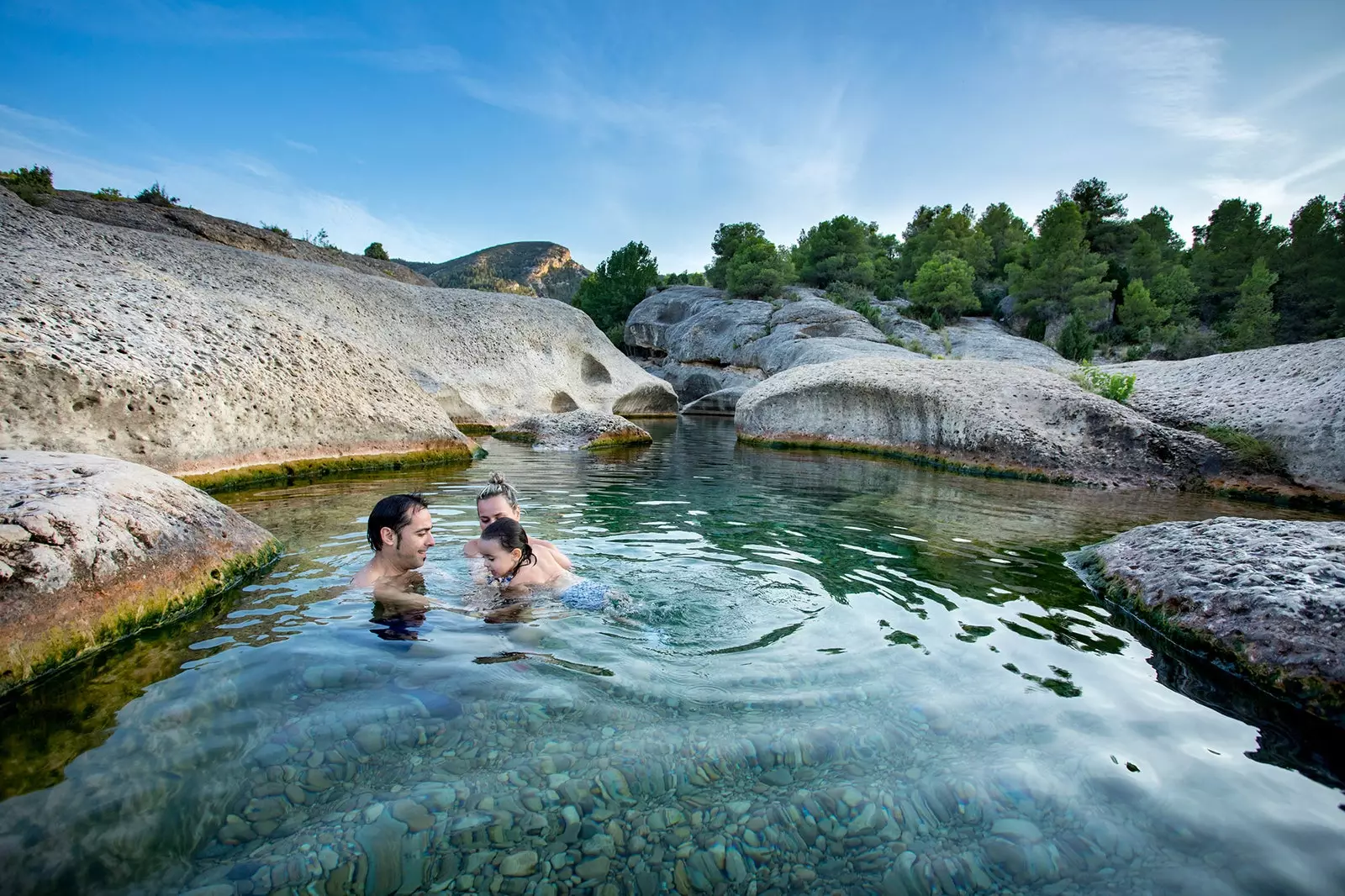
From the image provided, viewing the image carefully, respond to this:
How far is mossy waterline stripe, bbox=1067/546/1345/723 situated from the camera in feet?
11.0

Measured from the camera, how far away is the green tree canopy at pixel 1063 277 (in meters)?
37.2

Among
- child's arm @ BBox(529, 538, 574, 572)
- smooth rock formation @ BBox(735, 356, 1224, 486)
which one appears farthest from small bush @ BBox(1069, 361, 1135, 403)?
child's arm @ BBox(529, 538, 574, 572)

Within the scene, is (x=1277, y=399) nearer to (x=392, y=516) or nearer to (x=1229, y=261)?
(x=392, y=516)

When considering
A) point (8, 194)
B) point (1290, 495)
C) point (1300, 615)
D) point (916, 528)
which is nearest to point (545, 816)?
point (1300, 615)

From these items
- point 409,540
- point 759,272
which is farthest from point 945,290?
point 409,540

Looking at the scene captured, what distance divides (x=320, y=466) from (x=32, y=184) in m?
19.1

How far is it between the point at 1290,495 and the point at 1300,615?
29.7ft

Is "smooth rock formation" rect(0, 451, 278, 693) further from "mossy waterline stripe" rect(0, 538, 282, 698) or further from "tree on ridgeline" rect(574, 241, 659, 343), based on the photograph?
"tree on ridgeline" rect(574, 241, 659, 343)

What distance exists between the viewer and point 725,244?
5706 cm

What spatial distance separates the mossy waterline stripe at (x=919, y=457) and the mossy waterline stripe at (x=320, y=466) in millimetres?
8553

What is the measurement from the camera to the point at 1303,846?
2297 millimetres

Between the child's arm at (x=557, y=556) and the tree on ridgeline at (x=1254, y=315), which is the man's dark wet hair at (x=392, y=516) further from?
the tree on ridgeline at (x=1254, y=315)

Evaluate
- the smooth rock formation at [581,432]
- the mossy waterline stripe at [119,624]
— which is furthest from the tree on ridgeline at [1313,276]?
the mossy waterline stripe at [119,624]

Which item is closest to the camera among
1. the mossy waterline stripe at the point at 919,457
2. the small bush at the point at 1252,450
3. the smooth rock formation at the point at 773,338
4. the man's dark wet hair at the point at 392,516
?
the man's dark wet hair at the point at 392,516
